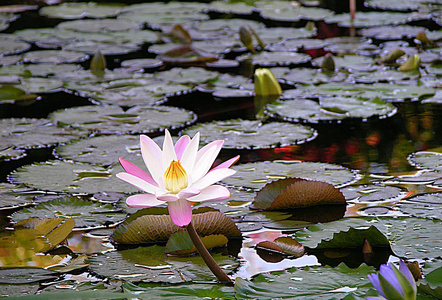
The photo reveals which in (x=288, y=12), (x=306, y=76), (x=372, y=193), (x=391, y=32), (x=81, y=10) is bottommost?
(x=372, y=193)

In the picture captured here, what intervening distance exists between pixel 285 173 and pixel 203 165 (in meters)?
0.73

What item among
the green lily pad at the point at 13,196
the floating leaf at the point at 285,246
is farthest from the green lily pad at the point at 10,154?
the floating leaf at the point at 285,246

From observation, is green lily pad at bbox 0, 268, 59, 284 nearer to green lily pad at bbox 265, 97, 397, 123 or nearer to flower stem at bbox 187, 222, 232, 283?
flower stem at bbox 187, 222, 232, 283

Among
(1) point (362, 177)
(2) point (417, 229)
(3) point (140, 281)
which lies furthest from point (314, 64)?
(3) point (140, 281)

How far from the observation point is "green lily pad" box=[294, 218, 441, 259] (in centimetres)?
118

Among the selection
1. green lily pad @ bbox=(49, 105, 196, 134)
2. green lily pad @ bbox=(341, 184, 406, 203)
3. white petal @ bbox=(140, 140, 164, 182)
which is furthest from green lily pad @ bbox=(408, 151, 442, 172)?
white petal @ bbox=(140, 140, 164, 182)

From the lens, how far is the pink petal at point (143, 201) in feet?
3.01

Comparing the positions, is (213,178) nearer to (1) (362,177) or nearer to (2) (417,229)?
(2) (417,229)

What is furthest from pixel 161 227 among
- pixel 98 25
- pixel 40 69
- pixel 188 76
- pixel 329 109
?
pixel 98 25

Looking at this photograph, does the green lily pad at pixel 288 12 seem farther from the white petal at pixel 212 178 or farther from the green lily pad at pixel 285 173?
the white petal at pixel 212 178

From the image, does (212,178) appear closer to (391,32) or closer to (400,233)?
(400,233)

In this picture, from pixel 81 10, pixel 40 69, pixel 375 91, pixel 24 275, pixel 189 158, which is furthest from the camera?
pixel 81 10

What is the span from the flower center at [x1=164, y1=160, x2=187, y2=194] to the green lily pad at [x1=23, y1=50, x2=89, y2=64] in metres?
2.41

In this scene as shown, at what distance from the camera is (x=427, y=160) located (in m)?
Answer: 1.73
